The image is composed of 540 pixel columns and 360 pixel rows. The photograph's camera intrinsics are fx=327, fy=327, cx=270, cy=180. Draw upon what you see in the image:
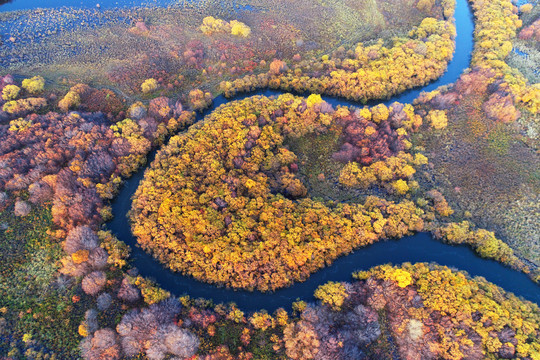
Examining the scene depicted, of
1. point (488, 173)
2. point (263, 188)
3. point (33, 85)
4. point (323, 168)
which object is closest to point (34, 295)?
point (263, 188)

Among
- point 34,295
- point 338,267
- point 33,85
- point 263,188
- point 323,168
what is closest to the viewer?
point 34,295

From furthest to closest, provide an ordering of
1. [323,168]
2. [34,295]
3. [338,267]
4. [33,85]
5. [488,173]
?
[33,85] < [323,168] < [488,173] < [338,267] < [34,295]

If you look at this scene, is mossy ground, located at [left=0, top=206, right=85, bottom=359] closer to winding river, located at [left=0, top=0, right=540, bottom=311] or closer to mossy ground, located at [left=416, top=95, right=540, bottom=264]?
winding river, located at [left=0, top=0, right=540, bottom=311]

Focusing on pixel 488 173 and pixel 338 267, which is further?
pixel 488 173

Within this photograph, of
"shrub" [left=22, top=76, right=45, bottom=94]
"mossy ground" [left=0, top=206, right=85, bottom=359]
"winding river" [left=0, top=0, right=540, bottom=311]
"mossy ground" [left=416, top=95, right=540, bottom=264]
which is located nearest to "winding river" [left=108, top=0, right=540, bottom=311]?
"winding river" [left=0, top=0, right=540, bottom=311]

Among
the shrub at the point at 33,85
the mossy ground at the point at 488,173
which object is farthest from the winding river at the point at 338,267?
the shrub at the point at 33,85

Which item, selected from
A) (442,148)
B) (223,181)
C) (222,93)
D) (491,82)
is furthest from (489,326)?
(222,93)

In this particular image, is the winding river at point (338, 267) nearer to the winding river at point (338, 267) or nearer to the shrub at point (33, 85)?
the winding river at point (338, 267)

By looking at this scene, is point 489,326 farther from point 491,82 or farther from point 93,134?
point 93,134

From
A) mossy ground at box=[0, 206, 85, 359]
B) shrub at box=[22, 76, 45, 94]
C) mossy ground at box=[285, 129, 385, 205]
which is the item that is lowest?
mossy ground at box=[0, 206, 85, 359]

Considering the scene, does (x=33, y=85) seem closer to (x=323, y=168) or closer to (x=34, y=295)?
(x=34, y=295)

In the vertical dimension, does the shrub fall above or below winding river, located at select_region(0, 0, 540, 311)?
above
